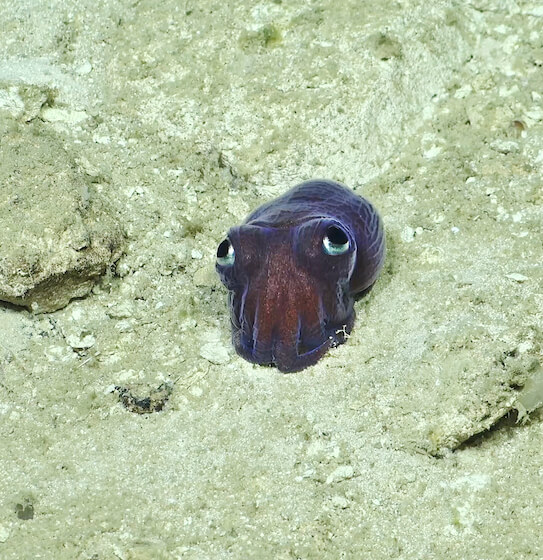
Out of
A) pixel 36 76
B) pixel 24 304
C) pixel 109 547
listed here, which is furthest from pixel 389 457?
pixel 36 76

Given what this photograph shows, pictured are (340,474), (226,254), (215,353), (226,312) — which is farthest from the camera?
(226,312)

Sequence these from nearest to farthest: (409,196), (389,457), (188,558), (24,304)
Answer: (188,558) → (389,457) → (24,304) → (409,196)

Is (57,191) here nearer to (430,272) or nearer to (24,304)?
(24,304)

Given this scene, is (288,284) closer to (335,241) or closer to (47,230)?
(335,241)

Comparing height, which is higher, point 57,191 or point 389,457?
point 57,191

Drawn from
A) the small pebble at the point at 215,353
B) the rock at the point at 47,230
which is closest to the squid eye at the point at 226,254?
the small pebble at the point at 215,353

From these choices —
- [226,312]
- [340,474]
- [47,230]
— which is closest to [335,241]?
[226,312]

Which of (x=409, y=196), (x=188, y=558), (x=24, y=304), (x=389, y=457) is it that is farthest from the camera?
(x=409, y=196)
